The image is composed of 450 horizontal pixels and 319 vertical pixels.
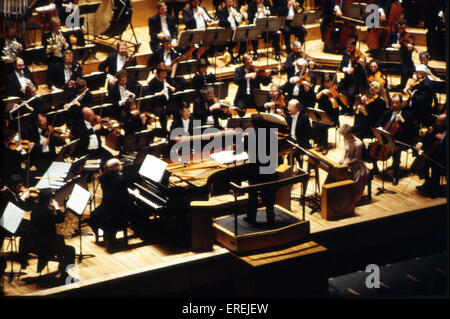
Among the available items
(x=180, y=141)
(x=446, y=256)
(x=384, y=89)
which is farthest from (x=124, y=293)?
(x=384, y=89)

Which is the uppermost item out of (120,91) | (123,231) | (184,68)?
(184,68)

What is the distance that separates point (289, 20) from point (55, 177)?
519 centimetres

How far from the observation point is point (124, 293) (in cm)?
744

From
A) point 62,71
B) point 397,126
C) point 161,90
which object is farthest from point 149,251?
point 397,126

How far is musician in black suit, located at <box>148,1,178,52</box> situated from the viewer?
36.1ft

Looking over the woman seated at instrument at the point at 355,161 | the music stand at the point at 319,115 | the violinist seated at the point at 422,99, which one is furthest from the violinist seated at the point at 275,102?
the violinist seated at the point at 422,99

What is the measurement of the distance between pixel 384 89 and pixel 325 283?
295 centimetres

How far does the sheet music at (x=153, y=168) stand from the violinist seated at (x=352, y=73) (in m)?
3.57

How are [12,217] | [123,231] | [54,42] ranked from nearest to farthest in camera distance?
[12,217]
[123,231]
[54,42]

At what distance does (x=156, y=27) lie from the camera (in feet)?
36.2

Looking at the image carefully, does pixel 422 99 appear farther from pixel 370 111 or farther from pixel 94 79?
A: pixel 94 79

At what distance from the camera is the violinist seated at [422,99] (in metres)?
9.73

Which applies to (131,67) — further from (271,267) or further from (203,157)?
(271,267)

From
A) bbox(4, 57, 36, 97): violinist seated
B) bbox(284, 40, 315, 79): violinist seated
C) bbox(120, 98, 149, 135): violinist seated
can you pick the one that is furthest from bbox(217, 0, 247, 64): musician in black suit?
bbox(4, 57, 36, 97): violinist seated
